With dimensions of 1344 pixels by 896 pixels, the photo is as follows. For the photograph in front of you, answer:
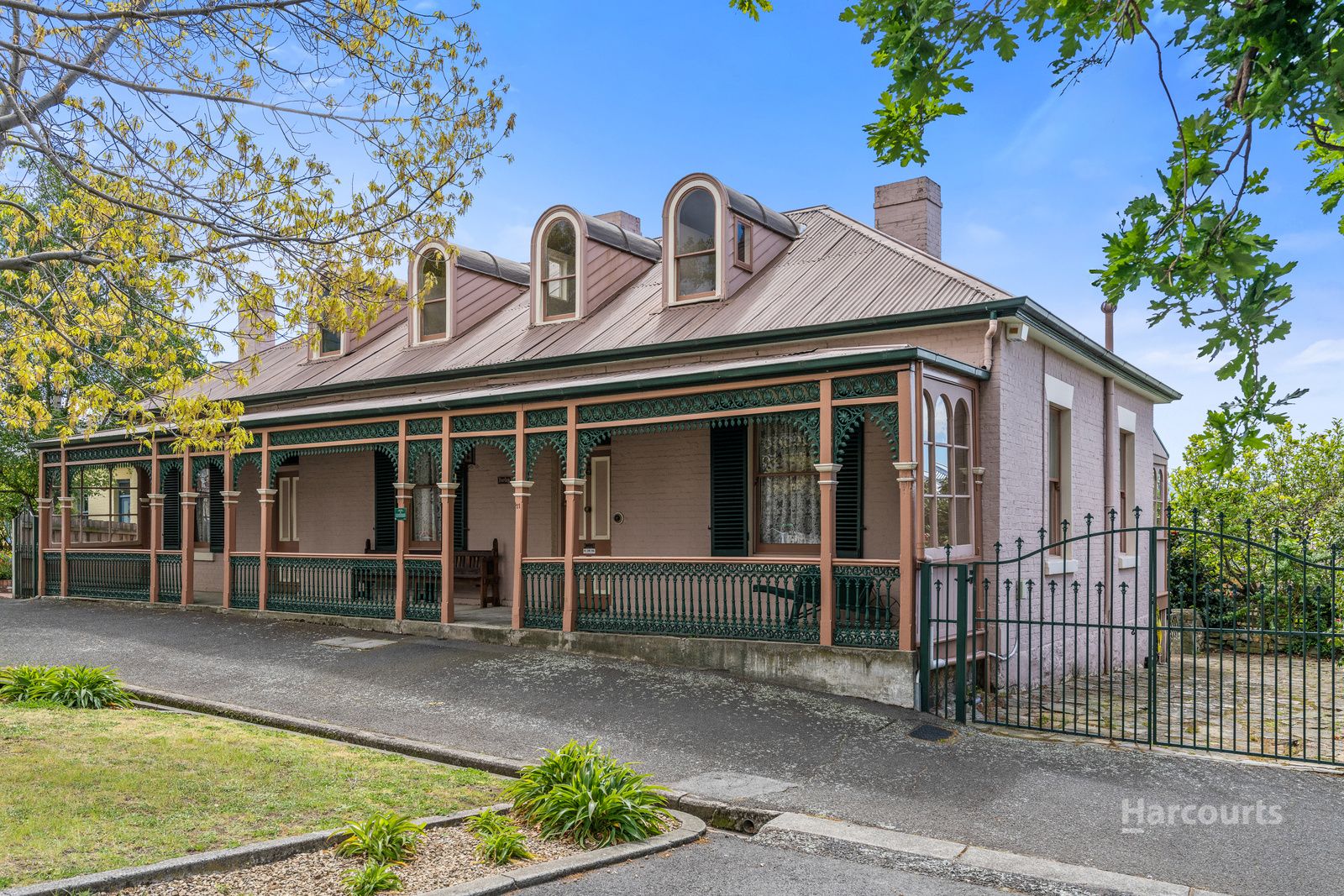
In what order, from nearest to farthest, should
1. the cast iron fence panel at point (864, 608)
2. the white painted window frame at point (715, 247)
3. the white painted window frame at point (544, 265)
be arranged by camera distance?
the cast iron fence panel at point (864, 608) < the white painted window frame at point (715, 247) < the white painted window frame at point (544, 265)

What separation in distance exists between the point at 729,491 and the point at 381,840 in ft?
26.5

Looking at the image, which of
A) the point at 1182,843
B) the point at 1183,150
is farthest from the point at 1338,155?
the point at 1182,843

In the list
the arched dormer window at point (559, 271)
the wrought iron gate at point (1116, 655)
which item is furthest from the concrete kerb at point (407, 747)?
the arched dormer window at point (559, 271)

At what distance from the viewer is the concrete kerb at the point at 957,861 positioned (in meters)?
5.79

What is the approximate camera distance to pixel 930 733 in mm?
9164

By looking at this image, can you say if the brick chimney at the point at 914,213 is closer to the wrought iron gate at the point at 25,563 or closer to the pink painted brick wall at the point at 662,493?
the pink painted brick wall at the point at 662,493

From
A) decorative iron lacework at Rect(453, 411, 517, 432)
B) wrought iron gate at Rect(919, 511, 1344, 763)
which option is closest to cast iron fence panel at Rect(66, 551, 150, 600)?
decorative iron lacework at Rect(453, 411, 517, 432)

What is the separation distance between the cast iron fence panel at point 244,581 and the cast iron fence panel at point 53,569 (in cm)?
552

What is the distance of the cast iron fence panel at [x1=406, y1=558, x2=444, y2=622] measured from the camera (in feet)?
46.3

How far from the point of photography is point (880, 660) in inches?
401

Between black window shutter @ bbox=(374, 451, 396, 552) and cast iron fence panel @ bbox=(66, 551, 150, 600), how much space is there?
13.4ft

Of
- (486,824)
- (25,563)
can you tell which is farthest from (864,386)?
(25,563)

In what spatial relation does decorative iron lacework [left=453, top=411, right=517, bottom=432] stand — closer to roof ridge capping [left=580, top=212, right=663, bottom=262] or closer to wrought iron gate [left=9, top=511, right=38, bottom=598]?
roof ridge capping [left=580, top=212, right=663, bottom=262]

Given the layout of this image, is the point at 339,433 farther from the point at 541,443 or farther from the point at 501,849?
the point at 501,849
